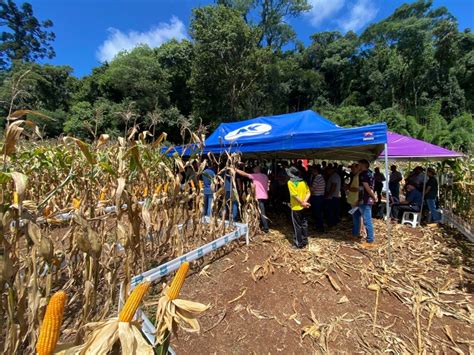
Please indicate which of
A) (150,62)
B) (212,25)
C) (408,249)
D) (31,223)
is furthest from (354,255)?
(150,62)

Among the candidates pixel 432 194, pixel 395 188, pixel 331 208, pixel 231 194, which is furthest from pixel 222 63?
pixel 231 194

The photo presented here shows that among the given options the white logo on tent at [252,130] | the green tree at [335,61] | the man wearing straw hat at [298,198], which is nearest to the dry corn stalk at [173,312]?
the man wearing straw hat at [298,198]

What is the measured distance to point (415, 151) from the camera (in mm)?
6188

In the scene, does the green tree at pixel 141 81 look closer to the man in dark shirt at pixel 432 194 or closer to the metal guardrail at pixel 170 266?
the metal guardrail at pixel 170 266

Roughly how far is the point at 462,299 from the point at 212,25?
69.4ft

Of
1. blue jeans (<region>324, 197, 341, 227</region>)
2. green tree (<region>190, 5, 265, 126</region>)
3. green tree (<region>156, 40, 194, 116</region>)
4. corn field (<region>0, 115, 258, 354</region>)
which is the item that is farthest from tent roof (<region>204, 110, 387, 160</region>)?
green tree (<region>156, 40, 194, 116</region>)

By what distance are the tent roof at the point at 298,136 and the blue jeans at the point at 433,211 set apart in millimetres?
1739

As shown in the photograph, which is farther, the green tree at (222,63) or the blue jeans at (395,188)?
the green tree at (222,63)

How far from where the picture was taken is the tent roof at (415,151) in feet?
18.3

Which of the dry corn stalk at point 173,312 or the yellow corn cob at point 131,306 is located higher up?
the yellow corn cob at point 131,306

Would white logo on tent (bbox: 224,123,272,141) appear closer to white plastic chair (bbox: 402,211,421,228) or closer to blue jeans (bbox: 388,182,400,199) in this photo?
white plastic chair (bbox: 402,211,421,228)

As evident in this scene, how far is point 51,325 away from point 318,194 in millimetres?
4819

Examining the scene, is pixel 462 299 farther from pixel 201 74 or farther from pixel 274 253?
pixel 201 74

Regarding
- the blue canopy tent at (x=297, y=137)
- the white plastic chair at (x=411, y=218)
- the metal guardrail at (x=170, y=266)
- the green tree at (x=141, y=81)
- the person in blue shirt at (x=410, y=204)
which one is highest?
the green tree at (x=141, y=81)
